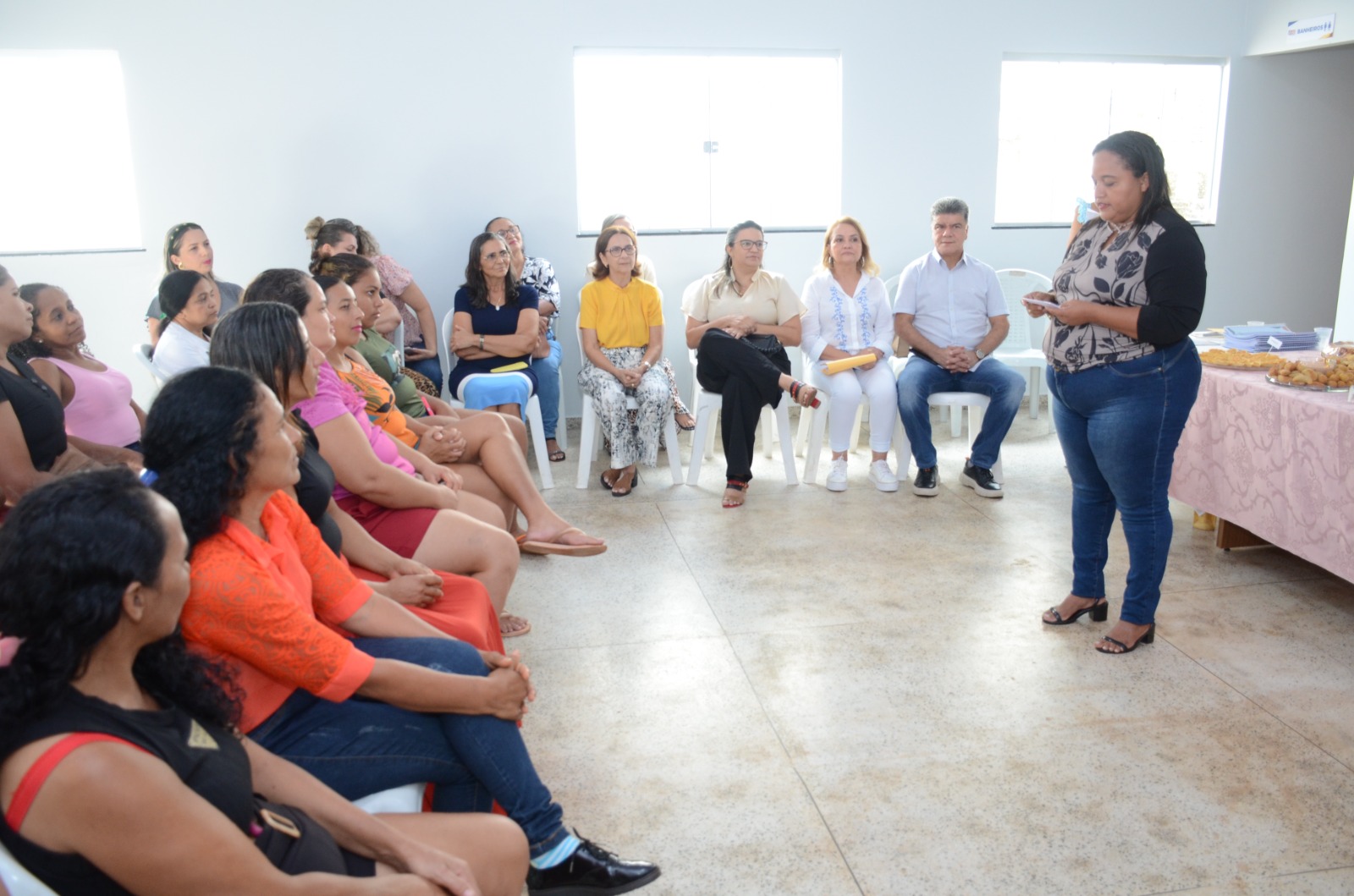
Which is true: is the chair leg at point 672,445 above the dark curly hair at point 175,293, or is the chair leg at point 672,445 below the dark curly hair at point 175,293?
below

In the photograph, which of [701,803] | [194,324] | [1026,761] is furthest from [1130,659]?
[194,324]

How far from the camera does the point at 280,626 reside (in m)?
1.48

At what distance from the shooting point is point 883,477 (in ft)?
14.8

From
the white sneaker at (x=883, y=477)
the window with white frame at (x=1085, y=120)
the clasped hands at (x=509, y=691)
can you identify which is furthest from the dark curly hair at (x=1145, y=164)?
the window with white frame at (x=1085, y=120)

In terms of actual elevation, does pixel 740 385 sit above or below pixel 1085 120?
below

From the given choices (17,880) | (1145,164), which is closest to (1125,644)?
(1145,164)

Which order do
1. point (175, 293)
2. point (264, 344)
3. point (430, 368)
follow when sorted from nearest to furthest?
point (264, 344), point (175, 293), point (430, 368)

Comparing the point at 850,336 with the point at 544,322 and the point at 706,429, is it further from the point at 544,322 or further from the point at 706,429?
the point at 544,322

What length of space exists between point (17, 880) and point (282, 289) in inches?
65.0

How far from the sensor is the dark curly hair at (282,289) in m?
2.43

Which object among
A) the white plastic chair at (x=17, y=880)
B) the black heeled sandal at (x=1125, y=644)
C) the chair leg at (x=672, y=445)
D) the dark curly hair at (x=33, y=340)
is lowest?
the black heeled sandal at (x=1125, y=644)

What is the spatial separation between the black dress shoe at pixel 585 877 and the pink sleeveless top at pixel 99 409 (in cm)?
189

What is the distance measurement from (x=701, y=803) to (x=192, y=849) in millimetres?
1240

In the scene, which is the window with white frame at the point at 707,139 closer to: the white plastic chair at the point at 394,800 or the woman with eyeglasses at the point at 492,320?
the woman with eyeglasses at the point at 492,320
